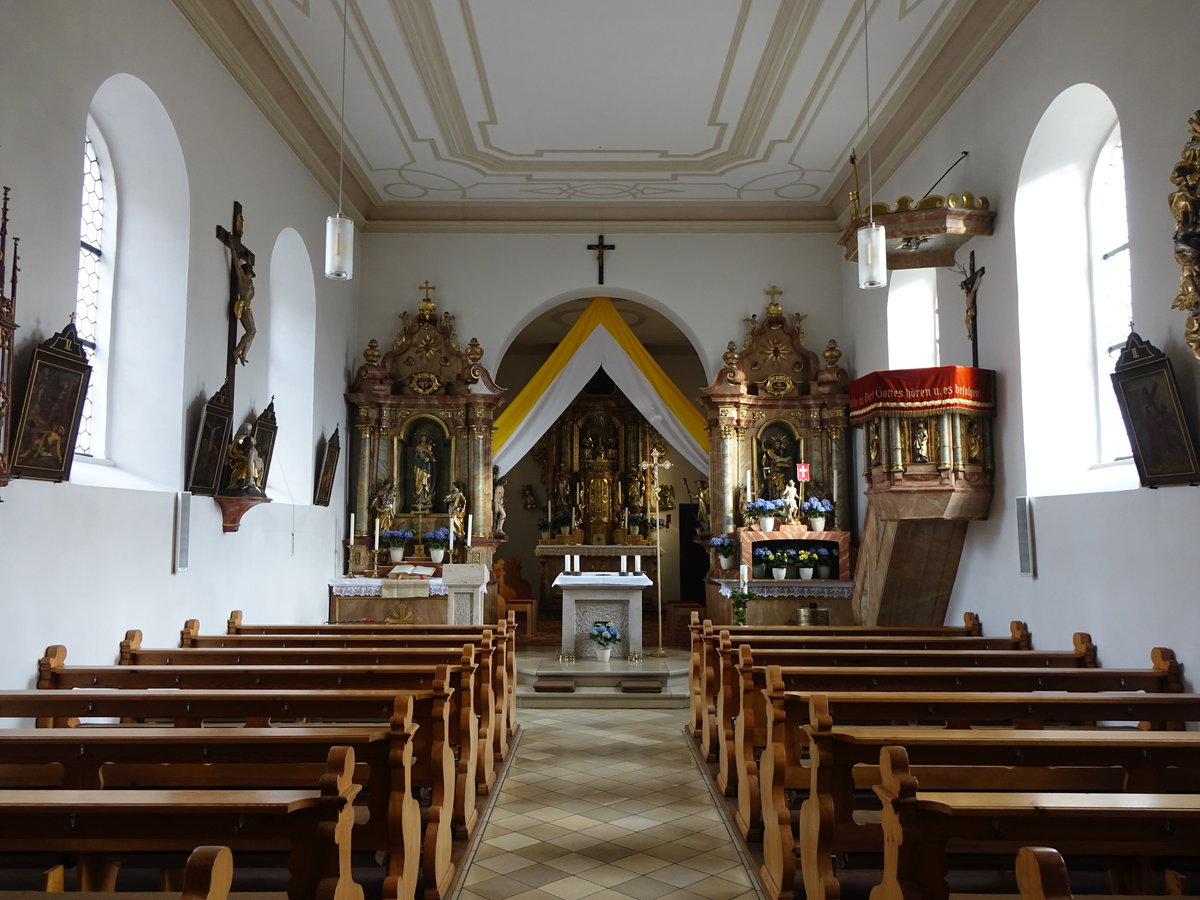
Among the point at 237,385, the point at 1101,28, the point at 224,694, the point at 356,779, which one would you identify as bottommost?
the point at 356,779

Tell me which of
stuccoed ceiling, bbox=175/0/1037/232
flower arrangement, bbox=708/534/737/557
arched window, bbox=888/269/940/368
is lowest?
flower arrangement, bbox=708/534/737/557

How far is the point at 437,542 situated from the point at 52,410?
6.05 metres

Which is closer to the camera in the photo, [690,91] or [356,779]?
[356,779]

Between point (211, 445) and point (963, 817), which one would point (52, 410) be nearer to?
point (211, 445)

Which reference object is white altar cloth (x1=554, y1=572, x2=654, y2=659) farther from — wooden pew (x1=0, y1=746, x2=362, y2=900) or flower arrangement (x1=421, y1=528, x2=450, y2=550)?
wooden pew (x1=0, y1=746, x2=362, y2=900)

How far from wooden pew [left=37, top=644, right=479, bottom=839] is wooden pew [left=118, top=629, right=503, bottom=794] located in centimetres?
59

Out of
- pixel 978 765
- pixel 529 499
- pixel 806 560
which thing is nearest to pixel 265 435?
pixel 806 560

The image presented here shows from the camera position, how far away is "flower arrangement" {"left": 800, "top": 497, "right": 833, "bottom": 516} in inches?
414

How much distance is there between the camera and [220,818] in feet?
8.25

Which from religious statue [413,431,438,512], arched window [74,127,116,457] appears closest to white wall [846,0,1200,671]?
religious statue [413,431,438,512]

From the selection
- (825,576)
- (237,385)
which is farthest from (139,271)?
(825,576)

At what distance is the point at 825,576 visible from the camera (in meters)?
10.4

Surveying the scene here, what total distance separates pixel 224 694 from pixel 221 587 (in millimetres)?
3427

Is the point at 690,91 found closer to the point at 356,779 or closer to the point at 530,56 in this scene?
the point at 530,56
